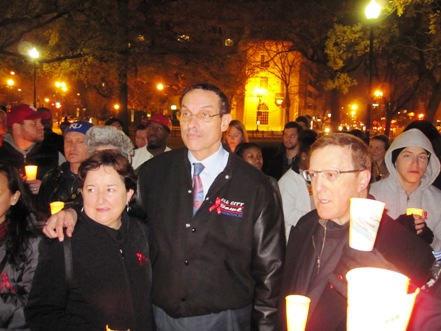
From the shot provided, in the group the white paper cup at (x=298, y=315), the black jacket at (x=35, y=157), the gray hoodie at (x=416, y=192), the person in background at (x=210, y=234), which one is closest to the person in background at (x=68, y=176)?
the black jacket at (x=35, y=157)

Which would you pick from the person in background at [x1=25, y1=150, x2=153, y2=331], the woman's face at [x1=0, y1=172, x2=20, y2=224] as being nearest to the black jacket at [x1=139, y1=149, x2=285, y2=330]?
the person in background at [x1=25, y1=150, x2=153, y2=331]

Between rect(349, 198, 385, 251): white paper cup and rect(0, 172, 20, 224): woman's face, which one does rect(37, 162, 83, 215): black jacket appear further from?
rect(349, 198, 385, 251): white paper cup

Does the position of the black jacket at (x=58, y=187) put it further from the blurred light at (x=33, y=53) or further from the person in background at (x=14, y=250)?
the blurred light at (x=33, y=53)

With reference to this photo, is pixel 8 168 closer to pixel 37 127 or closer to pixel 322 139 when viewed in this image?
pixel 322 139

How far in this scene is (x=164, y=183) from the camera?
3.51 metres

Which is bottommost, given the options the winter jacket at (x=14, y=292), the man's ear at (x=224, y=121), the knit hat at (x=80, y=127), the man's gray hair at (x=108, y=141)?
the winter jacket at (x=14, y=292)

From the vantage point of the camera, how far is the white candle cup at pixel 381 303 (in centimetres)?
147

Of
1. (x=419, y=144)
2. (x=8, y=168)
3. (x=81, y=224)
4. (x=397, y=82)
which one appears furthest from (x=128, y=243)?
(x=397, y=82)

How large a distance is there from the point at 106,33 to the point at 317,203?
20867mm

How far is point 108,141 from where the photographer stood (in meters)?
4.23

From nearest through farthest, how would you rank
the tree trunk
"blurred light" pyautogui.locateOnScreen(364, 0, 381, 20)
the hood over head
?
the hood over head, "blurred light" pyautogui.locateOnScreen(364, 0, 381, 20), the tree trunk

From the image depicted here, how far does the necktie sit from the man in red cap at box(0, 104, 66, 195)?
13.1ft

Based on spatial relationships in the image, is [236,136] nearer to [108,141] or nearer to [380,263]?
[108,141]

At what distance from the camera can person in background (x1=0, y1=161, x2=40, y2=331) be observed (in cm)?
315
